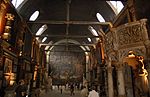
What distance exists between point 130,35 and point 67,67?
23.8 meters

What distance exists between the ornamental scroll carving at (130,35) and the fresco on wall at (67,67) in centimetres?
2280

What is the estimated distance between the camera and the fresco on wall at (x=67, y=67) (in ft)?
97.8

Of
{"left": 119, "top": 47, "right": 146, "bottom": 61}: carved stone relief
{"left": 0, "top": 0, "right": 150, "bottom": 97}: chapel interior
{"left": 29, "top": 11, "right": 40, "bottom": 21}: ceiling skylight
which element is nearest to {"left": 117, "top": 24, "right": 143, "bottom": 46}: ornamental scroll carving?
{"left": 0, "top": 0, "right": 150, "bottom": 97}: chapel interior

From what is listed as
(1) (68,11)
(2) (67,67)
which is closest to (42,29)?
(1) (68,11)

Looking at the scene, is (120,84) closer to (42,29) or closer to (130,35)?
(130,35)

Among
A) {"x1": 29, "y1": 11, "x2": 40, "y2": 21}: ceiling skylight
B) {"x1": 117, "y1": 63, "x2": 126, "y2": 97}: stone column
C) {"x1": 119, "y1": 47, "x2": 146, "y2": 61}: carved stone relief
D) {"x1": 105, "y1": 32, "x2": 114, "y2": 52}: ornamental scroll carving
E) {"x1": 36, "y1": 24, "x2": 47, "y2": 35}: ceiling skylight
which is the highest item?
{"x1": 29, "y1": 11, "x2": 40, "y2": 21}: ceiling skylight

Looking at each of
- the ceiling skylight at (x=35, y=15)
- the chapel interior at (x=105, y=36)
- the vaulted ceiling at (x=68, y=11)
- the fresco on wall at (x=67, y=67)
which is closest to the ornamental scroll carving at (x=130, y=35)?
the chapel interior at (x=105, y=36)

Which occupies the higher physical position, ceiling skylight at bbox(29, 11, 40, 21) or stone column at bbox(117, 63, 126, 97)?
ceiling skylight at bbox(29, 11, 40, 21)

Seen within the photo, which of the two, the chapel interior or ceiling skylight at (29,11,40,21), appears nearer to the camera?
the chapel interior

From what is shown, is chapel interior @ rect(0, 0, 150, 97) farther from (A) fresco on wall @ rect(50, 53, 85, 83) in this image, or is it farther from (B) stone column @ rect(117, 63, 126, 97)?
(A) fresco on wall @ rect(50, 53, 85, 83)

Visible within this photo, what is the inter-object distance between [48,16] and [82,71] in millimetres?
15907

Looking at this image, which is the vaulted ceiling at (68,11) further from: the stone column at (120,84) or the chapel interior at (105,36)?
the stone column at (120,84)

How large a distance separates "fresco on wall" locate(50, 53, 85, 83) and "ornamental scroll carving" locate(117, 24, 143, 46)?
2280 cm

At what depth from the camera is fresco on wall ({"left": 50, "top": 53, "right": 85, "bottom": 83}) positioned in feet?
97.8
